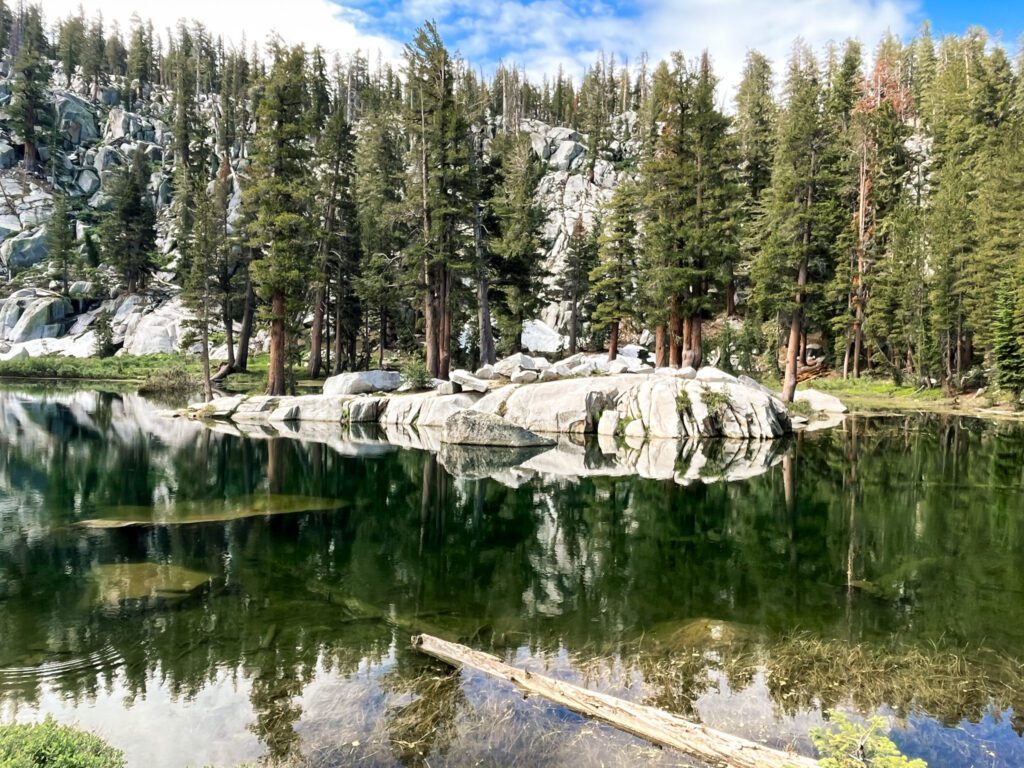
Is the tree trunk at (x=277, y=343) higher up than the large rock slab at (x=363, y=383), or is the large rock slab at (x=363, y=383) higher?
the tree trunk at (x=277, y=343)

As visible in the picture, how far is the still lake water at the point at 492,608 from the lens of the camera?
18.5 feet

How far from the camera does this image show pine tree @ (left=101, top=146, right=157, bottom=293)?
67000 mm

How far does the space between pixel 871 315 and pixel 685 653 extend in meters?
46.9

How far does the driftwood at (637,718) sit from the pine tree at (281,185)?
91.5ft

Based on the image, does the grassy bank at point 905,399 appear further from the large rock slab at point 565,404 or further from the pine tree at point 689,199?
the large rock slab at point 565,404

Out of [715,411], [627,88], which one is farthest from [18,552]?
[627,88]

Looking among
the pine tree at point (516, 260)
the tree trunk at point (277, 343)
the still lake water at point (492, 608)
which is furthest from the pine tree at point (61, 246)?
the still lake water at point (492, 608)

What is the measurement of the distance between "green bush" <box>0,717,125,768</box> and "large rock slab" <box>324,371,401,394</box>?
30.1 meters

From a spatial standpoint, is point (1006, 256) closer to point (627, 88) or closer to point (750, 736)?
point (750, 736)

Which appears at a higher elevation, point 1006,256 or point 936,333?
point 1006,256

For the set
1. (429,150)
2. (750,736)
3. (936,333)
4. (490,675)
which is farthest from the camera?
(936,333)

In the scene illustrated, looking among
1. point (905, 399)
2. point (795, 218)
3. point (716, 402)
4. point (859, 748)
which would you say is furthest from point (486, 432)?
point (905, 399)

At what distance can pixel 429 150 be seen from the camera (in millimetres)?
33281

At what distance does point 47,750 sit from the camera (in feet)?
12.4
